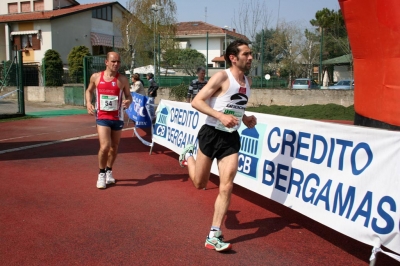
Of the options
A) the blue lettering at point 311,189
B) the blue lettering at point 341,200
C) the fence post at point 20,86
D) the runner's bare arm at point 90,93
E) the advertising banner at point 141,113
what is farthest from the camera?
the fence post at point 20,86

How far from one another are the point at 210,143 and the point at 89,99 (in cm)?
307

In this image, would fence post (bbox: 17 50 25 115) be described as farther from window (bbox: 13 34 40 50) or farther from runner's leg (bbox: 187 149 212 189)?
window (bbox: 13 34 40 50)

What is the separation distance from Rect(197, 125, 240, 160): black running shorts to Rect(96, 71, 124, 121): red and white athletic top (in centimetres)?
245

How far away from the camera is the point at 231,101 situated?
434 centimetres

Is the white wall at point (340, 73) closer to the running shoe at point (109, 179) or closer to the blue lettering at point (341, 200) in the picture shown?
the running shoe at point (109, 179)

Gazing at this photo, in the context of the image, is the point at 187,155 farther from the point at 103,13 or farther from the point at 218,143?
the point at 103,13

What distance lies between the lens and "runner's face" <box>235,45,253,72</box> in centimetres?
432

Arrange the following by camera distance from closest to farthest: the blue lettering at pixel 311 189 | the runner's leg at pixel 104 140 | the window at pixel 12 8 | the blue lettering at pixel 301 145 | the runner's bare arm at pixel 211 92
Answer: the runner's bare arm at pixel 211 92 → the blue lettering at pixel 311 189 → the blue lettering at pixel 301 145 → the runner's leg at pixel 104 140 → the window at pixel 12 8

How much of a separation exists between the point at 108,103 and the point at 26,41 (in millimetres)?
39299

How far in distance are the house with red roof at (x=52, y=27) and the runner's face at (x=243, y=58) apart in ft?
112

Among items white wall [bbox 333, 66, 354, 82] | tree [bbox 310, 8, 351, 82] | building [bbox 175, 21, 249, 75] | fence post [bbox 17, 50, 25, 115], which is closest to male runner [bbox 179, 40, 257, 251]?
fence post [bbox 17, 50, 25, 115]

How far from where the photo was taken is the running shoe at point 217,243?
405cm

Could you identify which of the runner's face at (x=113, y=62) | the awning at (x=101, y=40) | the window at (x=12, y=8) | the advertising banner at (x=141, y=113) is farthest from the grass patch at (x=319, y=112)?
the window at (x=12, y=8)

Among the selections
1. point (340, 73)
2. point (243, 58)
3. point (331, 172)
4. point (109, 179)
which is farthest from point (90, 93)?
point (340, 73)
